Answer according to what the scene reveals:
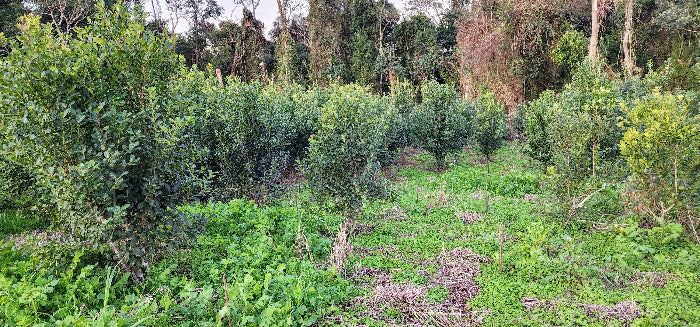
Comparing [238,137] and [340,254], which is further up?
[238,137]

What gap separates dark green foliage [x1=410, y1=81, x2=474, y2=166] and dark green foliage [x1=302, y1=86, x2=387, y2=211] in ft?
17.9

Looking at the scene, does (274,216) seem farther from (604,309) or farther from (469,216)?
(604,309)

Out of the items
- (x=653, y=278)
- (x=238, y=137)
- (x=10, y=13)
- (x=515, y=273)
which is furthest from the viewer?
(x=10, y=13)

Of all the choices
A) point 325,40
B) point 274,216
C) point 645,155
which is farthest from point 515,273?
point 325,40

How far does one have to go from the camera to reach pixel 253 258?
4.11 metres

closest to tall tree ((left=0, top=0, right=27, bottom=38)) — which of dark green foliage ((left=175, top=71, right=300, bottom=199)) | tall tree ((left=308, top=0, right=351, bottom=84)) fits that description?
tall tree ((left=308, top=0, right=351, bottom=84))

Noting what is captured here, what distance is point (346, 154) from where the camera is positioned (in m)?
4.97

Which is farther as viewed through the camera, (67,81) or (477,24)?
(477,24)

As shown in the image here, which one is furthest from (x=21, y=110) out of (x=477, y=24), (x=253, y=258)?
(x=477, y=24)

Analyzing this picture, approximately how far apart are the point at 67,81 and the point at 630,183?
622 centimetres

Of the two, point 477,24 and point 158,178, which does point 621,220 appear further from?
point 477,24

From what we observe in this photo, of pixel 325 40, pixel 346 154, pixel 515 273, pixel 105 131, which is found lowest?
pixel 515 273

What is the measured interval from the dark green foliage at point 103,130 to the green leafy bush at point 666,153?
4.90m

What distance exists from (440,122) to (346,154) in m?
5.88
